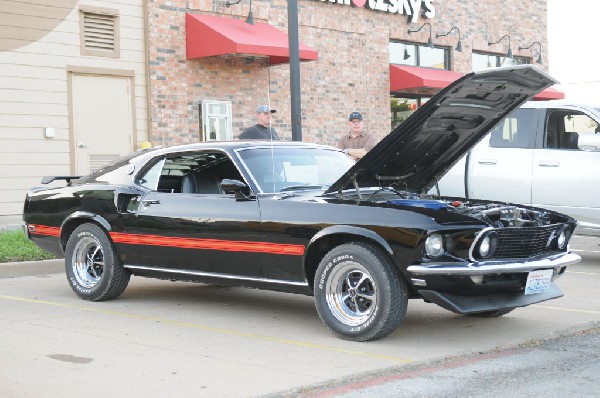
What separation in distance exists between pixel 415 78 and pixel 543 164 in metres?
10.3

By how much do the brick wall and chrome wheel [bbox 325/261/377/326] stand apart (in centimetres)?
942

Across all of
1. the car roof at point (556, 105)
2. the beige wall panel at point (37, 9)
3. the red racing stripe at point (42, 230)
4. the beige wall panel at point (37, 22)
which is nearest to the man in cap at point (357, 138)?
the car roof at point (556, 105)

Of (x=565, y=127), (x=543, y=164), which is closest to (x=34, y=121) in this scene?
(x=543, y=164)

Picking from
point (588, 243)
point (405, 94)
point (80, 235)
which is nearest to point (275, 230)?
point (80, 235)

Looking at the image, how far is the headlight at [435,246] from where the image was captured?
6.07m

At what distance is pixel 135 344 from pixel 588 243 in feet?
29.8

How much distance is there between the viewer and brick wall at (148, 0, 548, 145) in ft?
55.0

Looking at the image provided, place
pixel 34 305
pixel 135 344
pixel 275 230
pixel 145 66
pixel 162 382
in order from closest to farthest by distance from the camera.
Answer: pixel 162 382 < pixel 135 344 < pixel 275 230 < pixel 34 305 < pixel 145 66

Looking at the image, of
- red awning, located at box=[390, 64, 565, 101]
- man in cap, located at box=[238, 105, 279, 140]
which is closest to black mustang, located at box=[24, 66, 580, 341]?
man in cap, located at box=[238, 105, 279, 140]

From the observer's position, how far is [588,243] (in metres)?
13.7

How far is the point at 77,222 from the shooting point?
8.48 metres

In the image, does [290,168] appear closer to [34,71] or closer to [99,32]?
[34,71]

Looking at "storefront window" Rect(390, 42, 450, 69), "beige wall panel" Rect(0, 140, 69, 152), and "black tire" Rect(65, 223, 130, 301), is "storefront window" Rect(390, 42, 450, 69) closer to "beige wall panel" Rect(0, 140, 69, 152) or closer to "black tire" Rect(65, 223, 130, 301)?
"beige wall panel" Rect(0, 140, 69, 152)

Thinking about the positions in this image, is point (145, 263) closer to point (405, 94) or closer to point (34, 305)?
point (34, 305)
